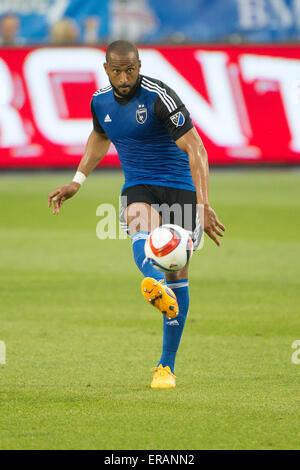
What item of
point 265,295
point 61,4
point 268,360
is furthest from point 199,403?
point 61,4

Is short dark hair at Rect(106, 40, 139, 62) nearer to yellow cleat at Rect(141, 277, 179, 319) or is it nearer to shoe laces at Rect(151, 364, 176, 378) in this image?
yellow cleat at Rect(141, 277, 179, 319)

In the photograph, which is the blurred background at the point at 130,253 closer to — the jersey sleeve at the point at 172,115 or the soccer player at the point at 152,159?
the soccer player at the point at 152,159

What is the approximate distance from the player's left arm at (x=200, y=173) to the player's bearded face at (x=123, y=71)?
0.48m

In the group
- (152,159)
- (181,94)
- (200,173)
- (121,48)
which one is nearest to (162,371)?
(200,173)

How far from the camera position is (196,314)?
8523 millimetres

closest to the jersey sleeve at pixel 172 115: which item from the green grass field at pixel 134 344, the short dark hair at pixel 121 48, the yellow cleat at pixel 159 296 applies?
the short dark hair at pixel 121 48

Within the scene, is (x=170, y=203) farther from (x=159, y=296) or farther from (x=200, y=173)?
(x=159, y=296)

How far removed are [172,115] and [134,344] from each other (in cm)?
214

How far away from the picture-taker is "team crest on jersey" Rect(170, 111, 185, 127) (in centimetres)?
588

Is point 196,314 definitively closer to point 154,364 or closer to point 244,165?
point 154,364

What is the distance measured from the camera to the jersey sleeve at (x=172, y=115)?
5875mm

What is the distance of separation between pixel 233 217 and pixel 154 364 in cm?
872

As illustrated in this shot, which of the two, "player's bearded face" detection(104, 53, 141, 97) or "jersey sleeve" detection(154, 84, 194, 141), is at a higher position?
"player's bearded face" detection(104, 53, 141, 97)

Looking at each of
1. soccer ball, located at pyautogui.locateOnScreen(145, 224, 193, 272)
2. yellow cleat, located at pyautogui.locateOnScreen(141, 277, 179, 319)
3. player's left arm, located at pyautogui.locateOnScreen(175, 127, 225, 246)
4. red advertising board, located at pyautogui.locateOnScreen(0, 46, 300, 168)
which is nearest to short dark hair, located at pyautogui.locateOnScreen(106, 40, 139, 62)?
player's left arm, located at pyautogui.locateOnScreen(175, 127, 225, 246)
